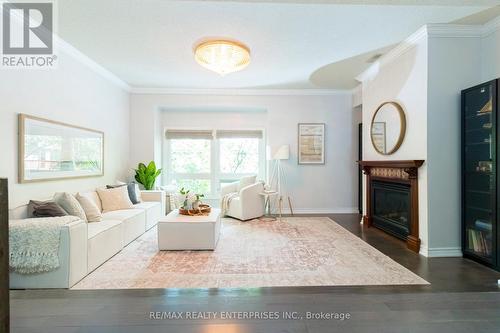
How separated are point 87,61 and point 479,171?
5.64 meters

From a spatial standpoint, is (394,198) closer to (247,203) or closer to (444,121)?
(444,121)

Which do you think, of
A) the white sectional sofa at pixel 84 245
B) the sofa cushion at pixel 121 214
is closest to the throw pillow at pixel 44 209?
the white sectional sofa at pixel 84 245

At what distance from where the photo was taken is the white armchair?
5.11 m

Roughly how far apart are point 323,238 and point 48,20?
4503 mm

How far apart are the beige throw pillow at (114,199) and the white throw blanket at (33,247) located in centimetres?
165

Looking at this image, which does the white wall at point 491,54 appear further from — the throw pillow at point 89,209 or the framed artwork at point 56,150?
the framed artwork at point 56,150

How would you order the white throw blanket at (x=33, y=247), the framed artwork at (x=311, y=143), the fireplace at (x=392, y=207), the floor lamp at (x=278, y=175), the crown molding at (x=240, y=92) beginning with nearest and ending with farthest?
1. the white throw blanket at (x=33, y=247)
2. the fireplace at (x=392, y=207)
3. the floor lamp at (x=278, y=175)
4. the crown molding at (x=240, y=92)
5. the framed artwork at (x=311, y=143)

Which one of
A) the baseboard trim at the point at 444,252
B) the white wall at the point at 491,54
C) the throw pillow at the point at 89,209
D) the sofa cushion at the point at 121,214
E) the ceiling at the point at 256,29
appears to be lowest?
the baseboard trim at the point at 444,252

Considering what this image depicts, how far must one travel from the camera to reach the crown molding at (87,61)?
139 inches

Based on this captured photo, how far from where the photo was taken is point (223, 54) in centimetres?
327

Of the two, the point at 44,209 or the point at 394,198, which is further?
the point at 394,198

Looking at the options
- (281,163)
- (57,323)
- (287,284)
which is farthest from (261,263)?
(281,163)

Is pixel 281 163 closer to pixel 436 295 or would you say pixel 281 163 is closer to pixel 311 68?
pixel 311 68

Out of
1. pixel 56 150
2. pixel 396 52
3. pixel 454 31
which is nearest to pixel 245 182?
pixel 56 150
